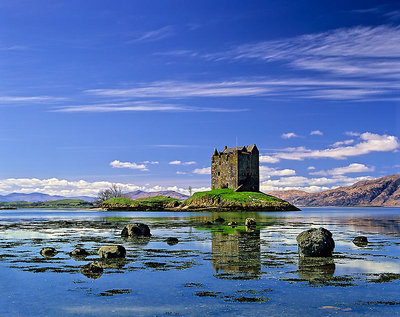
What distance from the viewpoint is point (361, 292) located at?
15578mm

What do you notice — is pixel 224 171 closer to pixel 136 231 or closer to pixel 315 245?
pixel 136 231

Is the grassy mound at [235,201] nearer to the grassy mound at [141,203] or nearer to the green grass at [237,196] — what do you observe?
the green grass at [237,196]

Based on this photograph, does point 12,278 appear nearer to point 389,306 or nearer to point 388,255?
point 389,306

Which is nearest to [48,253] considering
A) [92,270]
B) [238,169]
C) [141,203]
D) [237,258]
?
[92,270]

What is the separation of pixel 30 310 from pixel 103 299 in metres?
2.45

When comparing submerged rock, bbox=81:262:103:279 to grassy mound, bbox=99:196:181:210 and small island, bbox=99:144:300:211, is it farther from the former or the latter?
grassy mound, bbox=99:196:181:210

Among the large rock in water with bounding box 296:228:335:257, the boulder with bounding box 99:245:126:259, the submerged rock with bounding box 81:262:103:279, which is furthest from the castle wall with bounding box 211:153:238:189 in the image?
the submerged rock with bounding box 81:262:103:279

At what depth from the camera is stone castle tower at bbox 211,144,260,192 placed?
551 feet

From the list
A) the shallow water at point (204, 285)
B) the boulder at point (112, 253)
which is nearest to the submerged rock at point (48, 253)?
the shallow water at point (204, 285)

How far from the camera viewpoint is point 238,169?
16738 cm

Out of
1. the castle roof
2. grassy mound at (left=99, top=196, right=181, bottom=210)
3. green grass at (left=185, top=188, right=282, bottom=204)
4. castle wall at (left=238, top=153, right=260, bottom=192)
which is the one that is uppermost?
the castle roof

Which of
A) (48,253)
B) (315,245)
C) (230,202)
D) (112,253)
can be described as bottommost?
(48,253)

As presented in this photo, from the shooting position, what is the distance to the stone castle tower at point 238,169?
551 ft

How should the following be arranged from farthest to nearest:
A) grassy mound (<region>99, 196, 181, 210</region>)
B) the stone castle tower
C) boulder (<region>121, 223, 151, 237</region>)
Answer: grassy mound (<region>99, 196, 181, 210</region>)
the stone castle tower
boulder (<region>121, 223, 151, 237</region>)
